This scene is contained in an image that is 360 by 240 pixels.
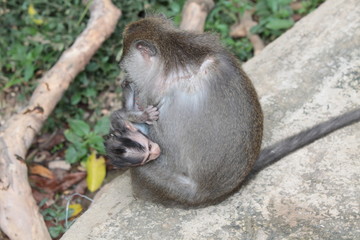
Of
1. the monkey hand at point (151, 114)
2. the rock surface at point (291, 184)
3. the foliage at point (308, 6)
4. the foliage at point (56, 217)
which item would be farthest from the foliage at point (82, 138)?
the foliage at point (308, 6)

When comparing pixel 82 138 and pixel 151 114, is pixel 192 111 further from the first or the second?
pixel 82 138

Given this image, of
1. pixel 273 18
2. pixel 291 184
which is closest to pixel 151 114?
pixel 291 184

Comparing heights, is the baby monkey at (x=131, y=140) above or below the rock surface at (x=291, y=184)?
above

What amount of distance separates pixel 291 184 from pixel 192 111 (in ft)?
2.40

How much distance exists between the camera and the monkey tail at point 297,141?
126 inches

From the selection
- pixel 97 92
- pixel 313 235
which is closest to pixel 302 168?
pixel 313 235

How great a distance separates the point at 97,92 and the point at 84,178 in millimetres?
791

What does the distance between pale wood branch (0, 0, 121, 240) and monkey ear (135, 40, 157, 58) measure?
123cm

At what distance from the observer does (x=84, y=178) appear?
4.31 metres

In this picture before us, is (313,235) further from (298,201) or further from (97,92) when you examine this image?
(97,92)

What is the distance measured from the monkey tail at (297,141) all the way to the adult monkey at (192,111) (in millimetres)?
233

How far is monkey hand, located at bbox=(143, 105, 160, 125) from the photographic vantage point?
2854 mm

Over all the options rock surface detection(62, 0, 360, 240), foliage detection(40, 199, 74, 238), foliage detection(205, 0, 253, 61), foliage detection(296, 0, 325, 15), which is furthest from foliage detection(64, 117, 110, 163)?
foliage detection(296, 0, 325, 15)

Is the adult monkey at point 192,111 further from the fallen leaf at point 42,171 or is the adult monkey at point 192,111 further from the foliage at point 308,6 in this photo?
the foliage at point 308,6
